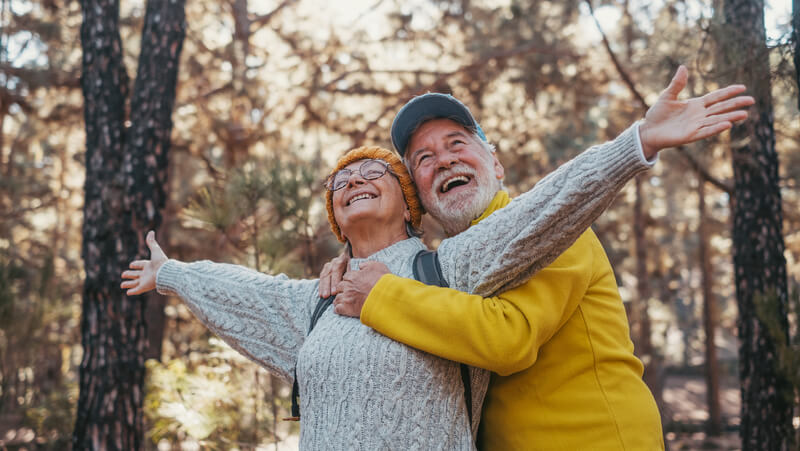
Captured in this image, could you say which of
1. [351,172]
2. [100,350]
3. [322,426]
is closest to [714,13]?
[351,172]

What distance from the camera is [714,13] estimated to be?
4184 mm

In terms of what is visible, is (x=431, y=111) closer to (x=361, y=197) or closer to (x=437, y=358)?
(x=361, y=197)

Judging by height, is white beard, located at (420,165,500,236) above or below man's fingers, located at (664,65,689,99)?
below

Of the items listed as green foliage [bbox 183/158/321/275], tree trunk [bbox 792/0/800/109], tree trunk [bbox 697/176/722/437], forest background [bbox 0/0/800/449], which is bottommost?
tree trunk [bbox 697/176/722/437]

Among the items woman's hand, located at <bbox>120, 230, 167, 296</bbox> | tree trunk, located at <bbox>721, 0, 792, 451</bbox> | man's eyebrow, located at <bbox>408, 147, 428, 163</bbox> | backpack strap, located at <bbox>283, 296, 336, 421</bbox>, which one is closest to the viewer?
backpack strap, located at <bbox>283, 296, 336, 421</bbox>

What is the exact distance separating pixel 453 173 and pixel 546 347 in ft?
2.17

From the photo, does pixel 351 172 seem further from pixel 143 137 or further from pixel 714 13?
pixel 714 13

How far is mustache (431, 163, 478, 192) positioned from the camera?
201 cm

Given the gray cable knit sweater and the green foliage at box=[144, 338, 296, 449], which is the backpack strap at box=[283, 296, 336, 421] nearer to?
the gray cable knit sweater

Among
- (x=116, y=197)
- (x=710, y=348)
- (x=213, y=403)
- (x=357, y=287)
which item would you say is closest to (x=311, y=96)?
(x=116, y=197)

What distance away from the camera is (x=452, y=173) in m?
2.01

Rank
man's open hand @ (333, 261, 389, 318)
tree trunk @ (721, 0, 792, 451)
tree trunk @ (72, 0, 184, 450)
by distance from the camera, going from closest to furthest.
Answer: man's open hand @ (333, 261, 389, 318)
tree trunk @ (72, 0, 184, 450)
tree trunk @ (721, 0, 792, 451)

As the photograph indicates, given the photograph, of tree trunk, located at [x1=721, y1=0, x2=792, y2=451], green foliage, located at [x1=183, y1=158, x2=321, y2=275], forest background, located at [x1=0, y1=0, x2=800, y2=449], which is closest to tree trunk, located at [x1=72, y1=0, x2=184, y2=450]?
green foliage, located at [x1=183, y1=158, x2=321, y2=275]

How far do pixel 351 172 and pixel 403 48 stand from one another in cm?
695
